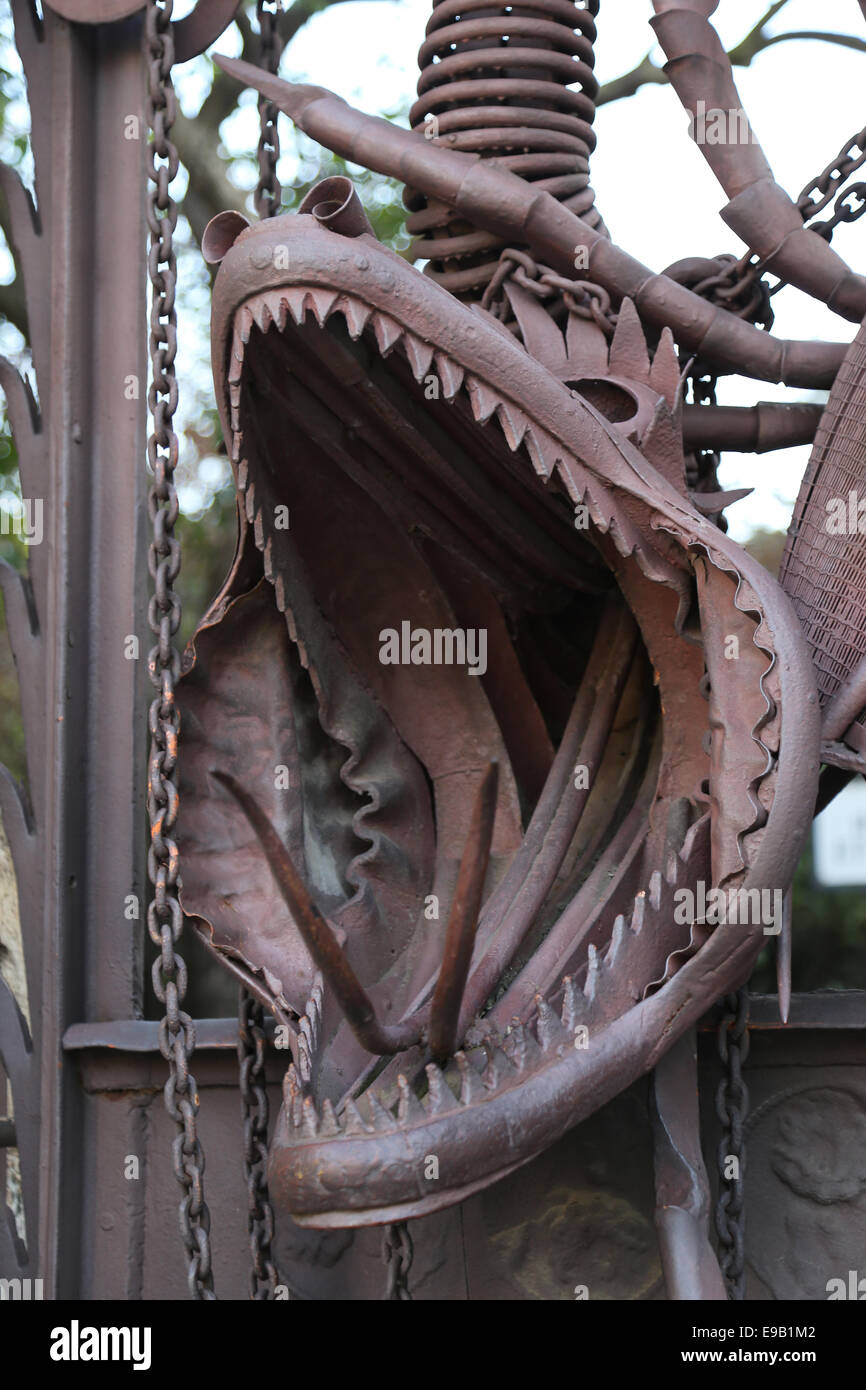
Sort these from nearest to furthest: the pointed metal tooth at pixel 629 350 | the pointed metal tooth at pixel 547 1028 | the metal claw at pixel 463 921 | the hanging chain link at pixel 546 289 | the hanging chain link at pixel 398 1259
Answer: the metal claw at pixel 463 921, the pointed metal tooth at pixel 547 1028, the hanging chain link at pixel 398 1259, the pointed metal tooth at pixel 629 350, the hanging chain link at pixel 546 289

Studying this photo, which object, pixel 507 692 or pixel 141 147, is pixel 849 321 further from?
pixel 141 147

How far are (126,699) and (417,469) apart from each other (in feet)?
2.37

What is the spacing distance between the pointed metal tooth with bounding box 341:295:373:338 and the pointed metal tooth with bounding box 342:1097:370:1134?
0.86m

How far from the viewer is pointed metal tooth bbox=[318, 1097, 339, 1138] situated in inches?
64.7

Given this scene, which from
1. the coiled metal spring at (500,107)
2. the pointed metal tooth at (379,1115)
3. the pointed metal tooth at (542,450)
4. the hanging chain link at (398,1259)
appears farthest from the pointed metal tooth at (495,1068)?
the coiled metal spring at (500,107)

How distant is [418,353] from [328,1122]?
0.88m

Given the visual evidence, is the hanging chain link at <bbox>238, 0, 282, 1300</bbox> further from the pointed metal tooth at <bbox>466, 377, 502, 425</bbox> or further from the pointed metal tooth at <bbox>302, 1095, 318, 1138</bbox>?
the pointed metal tooth at <bbox>466, 377, 502, 425</bbox>

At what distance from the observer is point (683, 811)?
198 centimetres

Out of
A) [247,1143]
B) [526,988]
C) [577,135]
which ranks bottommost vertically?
[247,1143]

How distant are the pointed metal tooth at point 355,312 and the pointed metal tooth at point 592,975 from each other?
77 cm

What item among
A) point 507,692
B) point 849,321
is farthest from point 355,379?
point 849,321

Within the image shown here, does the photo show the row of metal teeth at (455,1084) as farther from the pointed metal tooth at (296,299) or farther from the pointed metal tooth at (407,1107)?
the pointed metal tooth at (296,299)

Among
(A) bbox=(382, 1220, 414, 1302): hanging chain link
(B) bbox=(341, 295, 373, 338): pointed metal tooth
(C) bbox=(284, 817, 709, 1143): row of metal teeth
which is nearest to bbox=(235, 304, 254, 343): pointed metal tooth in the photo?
(B) bbox=(341, 295, 373, 338): pointed metal tooth

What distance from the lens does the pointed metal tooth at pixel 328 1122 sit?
164 centimetres
